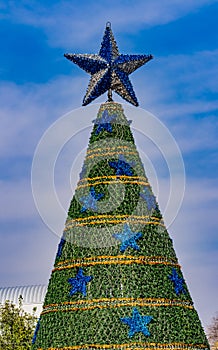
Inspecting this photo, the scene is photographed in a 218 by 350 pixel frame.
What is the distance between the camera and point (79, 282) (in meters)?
14.6

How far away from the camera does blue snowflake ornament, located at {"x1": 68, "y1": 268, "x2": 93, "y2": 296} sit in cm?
1452

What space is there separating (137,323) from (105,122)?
211 inches

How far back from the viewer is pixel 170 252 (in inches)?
610

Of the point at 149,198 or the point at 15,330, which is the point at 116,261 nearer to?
the point at 149,198

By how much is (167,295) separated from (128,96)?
551 centimetres

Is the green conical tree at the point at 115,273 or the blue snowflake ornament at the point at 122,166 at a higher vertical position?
the blue snowflake ornament at the point at 122,166

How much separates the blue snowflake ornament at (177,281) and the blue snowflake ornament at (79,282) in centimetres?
196

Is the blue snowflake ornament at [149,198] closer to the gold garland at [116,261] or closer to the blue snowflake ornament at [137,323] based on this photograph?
the gold garland at [116,261]

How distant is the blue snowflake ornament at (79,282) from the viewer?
14523mm

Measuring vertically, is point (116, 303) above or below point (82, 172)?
below

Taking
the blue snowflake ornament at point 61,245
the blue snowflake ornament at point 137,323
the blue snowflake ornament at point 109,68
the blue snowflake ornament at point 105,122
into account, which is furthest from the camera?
the blue snowflake ornament at point 109,68

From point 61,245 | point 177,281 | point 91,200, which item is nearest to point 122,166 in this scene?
point 91,200

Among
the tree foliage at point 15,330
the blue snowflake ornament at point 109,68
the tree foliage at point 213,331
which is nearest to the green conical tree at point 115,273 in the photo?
the blue snowflake ornament at point 109,68

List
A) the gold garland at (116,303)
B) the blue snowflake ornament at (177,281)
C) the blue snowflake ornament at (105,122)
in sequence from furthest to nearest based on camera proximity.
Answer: the blue snowflake ornament at (105,122) → the blue snowflake ornament at (177,281) → the gold garland at (116,303)
